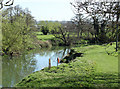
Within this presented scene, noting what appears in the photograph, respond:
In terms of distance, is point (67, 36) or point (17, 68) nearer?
point (17, 68)

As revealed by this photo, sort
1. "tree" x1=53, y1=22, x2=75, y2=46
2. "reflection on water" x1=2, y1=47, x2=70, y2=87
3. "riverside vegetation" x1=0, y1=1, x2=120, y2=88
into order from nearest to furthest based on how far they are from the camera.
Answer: "riverside vegetation" x1=0, y1=1, x2=120, y2=88 < "reflection on water" x1=2, y1=47, x2=70, y2=87 < "tree" x1=53, y1=22, x2=75, y2=46

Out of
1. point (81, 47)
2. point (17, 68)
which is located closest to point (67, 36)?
point (81, 47)

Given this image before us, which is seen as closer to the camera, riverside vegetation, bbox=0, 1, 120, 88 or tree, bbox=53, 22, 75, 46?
riverside vegetation, bbox=0, 1, 120, 88

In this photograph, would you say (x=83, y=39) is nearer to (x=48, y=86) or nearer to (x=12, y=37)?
(x=12, y=37)

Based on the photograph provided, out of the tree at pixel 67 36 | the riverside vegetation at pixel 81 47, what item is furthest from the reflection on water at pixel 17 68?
the tree at pixel 67 36

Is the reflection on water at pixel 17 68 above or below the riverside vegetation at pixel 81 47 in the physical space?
below

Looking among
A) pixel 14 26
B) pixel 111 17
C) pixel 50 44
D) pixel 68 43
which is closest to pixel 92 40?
pixel 68 43

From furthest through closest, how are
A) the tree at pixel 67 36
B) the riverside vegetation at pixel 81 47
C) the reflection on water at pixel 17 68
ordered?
the tree at pixel 67 36 → the reflection on water at pixel 17 68 → the riverside vegetation at pixel 81 47

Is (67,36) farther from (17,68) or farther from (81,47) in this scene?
(17,68)

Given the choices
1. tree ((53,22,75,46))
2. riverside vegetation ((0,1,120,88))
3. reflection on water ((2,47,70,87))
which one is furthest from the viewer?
tree ((53,22,75,46))

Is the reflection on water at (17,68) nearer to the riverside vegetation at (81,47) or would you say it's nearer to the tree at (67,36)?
the riverside vegetation at (81,47)

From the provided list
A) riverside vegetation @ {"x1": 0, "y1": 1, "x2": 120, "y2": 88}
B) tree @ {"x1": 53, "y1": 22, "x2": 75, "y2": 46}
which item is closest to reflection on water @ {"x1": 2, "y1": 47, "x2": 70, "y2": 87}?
riverside vegetation @ {"x1": 0, "y1": 1, "x2": 120, "y2": 88}

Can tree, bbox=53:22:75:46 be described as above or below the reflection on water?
above

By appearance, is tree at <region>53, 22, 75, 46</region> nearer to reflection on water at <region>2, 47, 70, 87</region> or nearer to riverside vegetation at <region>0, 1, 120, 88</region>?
riverside vegetation at <region>0, 1, 120, 88</region>
